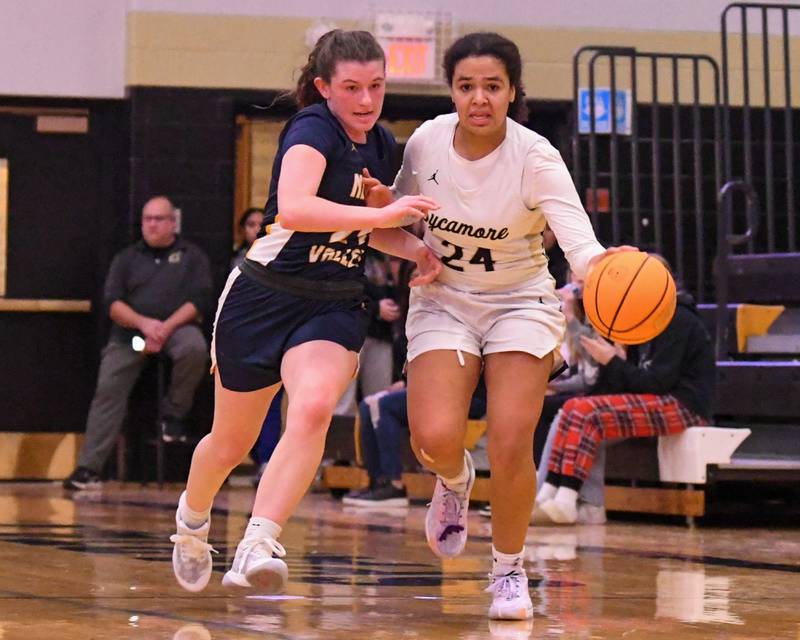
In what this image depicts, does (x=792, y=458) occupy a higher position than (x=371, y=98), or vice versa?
(x=371, y=98)

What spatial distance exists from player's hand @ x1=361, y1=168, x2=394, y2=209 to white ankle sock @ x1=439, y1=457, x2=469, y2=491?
786 millimetres

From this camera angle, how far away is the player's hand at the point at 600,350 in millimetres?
7555

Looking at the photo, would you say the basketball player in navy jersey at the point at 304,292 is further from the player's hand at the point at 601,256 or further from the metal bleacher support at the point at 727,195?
the metal bleacher support at the point at 727,195

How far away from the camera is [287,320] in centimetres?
400

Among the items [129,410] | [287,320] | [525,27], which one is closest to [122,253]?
[129,410]

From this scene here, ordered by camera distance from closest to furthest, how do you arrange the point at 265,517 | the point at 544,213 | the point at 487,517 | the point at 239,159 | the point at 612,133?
the point at 265,517
the point at 544,213
the point at 487,517
the point at 612,133
the point at 239,159

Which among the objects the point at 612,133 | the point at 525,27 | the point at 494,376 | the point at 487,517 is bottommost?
the point at 487,517

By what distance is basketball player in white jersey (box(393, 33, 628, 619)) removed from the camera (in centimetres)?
404

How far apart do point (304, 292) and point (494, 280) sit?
1.73 feet

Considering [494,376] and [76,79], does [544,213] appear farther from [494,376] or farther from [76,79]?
[76,79]

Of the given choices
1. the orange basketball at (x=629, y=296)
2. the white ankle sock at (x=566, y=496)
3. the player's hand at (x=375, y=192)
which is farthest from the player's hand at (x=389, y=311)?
the orange basketball at (x=629, y=296)

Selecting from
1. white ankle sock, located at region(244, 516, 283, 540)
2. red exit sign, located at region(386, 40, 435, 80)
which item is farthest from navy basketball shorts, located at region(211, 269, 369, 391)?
red exit sign, located at region(386, 40, 435, 80)

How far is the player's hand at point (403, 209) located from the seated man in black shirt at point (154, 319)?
20.4 feet

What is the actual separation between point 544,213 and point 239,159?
7.43 metres
